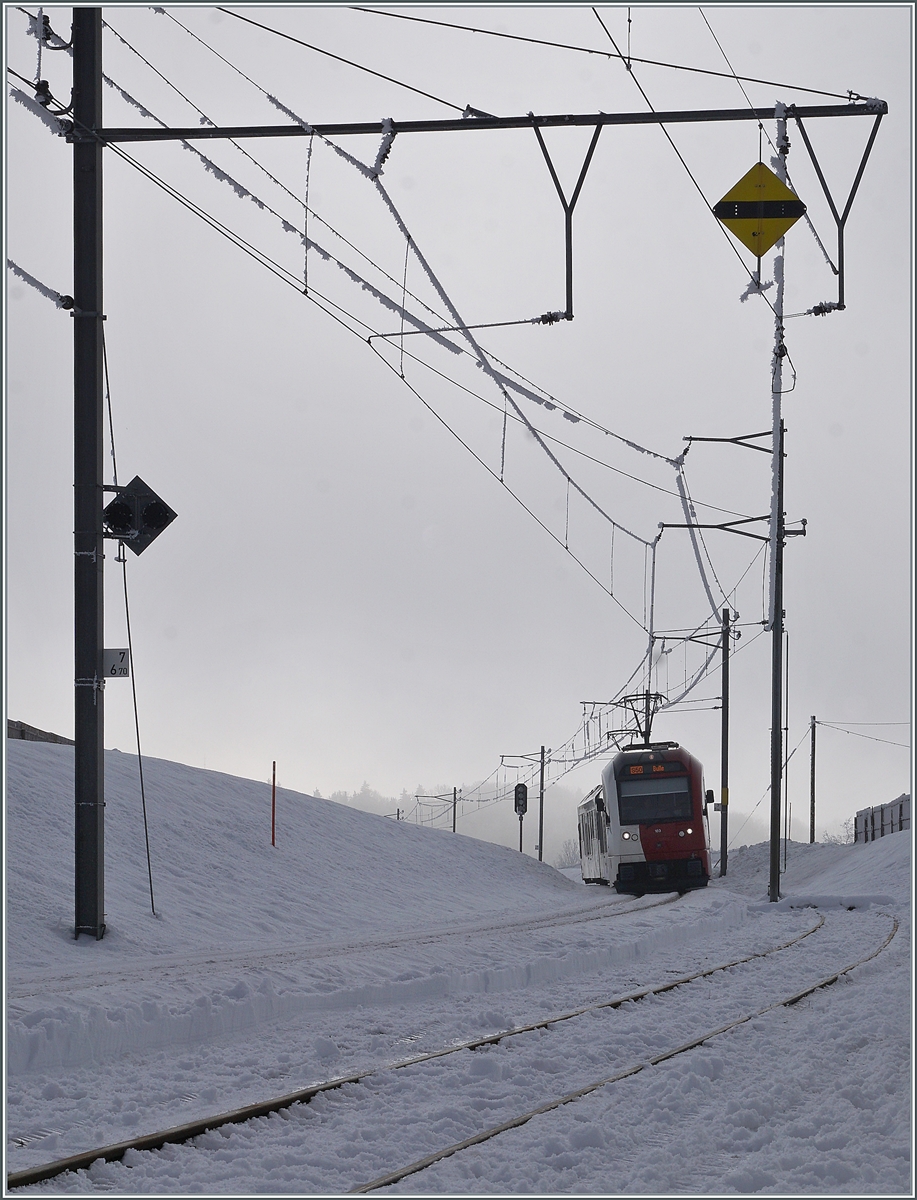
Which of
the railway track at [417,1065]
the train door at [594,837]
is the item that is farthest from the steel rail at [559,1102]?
the train door at [594,837]

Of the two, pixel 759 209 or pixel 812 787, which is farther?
pixel 812 787

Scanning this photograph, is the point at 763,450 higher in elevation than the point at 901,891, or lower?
higher

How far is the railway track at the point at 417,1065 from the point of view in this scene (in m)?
6.18

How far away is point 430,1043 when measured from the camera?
9.84 metres

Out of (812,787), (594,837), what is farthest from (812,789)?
(594,837)

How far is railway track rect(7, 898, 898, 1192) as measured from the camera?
618cm

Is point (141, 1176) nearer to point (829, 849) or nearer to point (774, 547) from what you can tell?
point (774, 547)

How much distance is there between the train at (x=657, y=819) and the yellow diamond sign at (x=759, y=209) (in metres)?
17.6

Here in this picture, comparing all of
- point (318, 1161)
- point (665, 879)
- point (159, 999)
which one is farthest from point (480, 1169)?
point (665, 879)

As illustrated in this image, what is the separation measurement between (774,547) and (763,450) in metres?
2.14

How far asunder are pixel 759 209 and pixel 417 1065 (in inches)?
362

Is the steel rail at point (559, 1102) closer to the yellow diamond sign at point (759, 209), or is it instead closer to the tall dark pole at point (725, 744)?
the yellow diamond sign at point (759, 209)

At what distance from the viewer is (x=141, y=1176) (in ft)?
20.3

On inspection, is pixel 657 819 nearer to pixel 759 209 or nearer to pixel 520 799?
pixel 759 209
